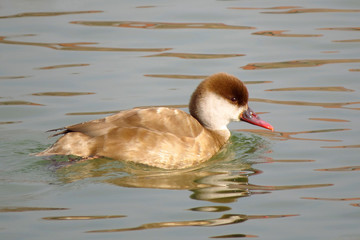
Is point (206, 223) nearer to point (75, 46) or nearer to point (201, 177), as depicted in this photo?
point (201, 177)

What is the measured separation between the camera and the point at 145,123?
801 cm

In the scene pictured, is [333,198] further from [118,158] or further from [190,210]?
[118,158]

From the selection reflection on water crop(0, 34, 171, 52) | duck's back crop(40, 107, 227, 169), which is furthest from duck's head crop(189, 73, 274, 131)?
reflection on water crop(0, 34, 171, 52)

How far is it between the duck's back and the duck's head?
48 cm

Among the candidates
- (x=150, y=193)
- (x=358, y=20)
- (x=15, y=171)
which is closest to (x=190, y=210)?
(x=150, y=193)

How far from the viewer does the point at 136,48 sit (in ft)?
39.9

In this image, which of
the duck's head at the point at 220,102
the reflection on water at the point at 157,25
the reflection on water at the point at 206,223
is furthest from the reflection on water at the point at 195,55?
the reflection on water at the point at 206,223

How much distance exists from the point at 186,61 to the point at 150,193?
4956 mm

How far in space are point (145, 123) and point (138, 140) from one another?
0.22 meters

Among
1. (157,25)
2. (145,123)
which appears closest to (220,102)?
(145,123)

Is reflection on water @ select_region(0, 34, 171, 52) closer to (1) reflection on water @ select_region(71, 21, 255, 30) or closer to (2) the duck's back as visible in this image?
(1) reflection on water @ select_region(71, 21, 255, 30)

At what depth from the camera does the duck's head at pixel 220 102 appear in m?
8.44

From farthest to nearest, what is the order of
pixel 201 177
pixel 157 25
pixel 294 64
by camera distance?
pixel 157 25
pixel 294 64
pixel 201 177

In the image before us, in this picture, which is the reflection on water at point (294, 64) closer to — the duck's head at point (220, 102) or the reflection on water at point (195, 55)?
the reflection on water at point (195, 55)
